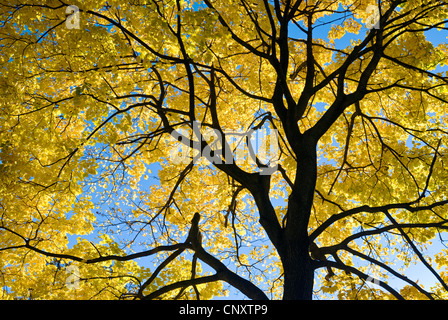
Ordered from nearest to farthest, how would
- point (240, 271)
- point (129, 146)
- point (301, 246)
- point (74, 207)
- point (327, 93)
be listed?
point (301, 246)
point (74, 207)
point (240, 271)
point (327, 93)
point (129, 146)

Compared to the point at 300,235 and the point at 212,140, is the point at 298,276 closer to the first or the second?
the point at 300,235

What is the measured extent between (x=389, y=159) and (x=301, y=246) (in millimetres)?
3294

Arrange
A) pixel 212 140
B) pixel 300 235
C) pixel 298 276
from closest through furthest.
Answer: pixel 298 276, pixel 300 235, pixel 212 140

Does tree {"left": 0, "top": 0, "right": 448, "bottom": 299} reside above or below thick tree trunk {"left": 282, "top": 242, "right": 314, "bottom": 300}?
above

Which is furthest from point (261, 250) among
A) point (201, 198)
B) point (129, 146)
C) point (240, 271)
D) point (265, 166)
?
point (129, 146)

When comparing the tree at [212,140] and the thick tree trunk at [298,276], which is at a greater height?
the tree at [212,140]

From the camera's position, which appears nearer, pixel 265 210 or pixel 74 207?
pixel 265 210

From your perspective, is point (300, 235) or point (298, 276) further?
point (300, 235)

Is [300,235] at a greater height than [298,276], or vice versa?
[300,235]

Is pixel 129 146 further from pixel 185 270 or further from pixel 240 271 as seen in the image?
pixel 240 271

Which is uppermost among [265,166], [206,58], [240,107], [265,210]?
[240,107]

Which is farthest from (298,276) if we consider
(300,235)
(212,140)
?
(212,140)

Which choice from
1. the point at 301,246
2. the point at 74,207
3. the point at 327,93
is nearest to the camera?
the point at 301,246

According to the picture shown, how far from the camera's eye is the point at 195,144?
19.4ft
